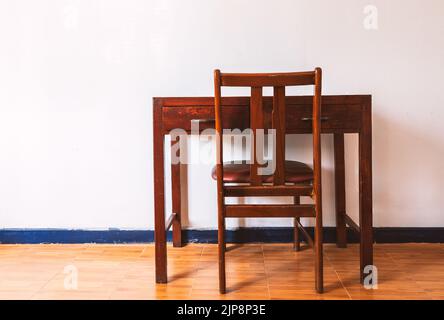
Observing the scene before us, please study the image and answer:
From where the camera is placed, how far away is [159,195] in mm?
1954

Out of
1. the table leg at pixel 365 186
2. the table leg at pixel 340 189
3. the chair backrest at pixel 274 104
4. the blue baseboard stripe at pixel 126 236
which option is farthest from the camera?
the blue baseboard stripe at pixel 126 236

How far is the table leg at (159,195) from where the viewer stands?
194 cm

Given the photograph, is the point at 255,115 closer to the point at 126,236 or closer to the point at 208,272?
the point at 208,272

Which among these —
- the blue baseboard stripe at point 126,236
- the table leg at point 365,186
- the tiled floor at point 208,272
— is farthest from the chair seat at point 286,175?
the blue baseboard stripe at point 126,236

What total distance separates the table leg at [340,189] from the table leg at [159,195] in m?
1.04

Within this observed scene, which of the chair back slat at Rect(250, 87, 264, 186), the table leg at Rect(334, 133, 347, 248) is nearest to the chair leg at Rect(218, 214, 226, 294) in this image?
the chair back slat at Rect(250, 87, 264, 186)

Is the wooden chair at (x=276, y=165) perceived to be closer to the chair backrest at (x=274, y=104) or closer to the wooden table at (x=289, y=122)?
the chair backrest at (x=274, y=104)

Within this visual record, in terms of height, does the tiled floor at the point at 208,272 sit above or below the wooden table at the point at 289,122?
below

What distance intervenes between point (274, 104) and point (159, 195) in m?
0.65

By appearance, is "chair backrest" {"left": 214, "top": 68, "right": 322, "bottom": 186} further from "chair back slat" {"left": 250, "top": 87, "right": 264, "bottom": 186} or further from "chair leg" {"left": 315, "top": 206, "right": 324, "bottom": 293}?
"chair leg" {"left": 315, "top": 206, "right": 324, "bottom": 293}

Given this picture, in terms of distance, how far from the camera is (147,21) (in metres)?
2.54

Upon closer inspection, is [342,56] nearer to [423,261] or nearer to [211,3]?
[211,3]

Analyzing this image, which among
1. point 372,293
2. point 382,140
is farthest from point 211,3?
point 372,293

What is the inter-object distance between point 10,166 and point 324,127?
6.07ft
